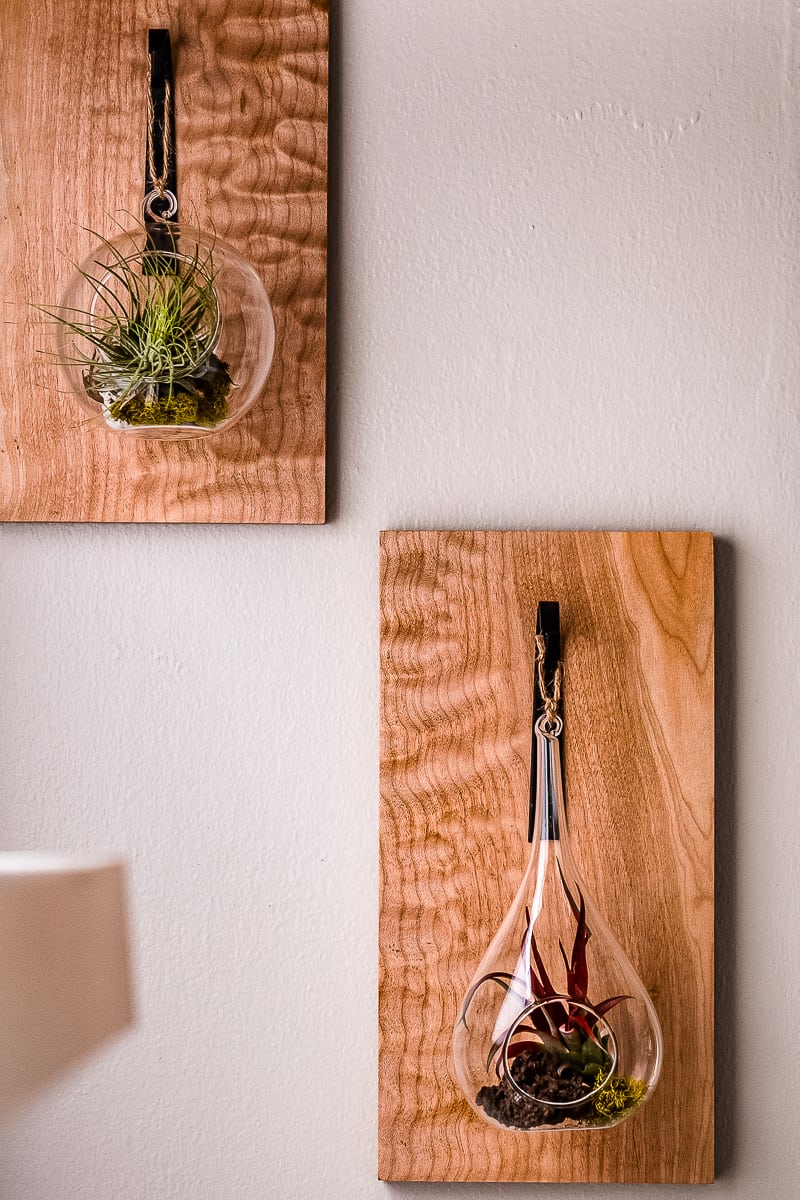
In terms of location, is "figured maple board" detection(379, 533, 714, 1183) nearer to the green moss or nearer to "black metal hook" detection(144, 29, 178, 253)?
the green moss

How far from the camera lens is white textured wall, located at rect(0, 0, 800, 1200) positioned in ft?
2.69

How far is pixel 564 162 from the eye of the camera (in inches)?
32.6

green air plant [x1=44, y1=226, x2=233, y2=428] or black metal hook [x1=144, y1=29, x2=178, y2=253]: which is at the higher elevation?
black metal hook [x1=144, y1=29, x2=178, y2=253]

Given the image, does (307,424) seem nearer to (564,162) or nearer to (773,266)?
(564,162)

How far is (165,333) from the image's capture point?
27.9 inches

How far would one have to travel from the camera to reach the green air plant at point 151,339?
0.71m

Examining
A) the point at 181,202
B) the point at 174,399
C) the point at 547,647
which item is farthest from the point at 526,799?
the point at 181,202

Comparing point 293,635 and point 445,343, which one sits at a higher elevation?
point 445,343

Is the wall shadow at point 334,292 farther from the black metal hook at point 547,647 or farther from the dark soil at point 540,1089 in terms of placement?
the dark soil at point 540,1089

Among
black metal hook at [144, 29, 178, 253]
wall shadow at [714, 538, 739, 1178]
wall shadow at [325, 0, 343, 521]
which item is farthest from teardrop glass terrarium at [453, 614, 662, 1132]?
black metal hook at [144, 29, 178, 253]

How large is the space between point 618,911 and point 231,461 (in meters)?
0.53

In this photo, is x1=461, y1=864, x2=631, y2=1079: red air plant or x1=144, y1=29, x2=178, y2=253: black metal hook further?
x1=144, y1=29, x2=178, y2=253: black metal hook

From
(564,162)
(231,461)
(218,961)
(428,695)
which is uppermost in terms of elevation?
(564,162)

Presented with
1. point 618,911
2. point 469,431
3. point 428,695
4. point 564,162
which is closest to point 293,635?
point 428,695
